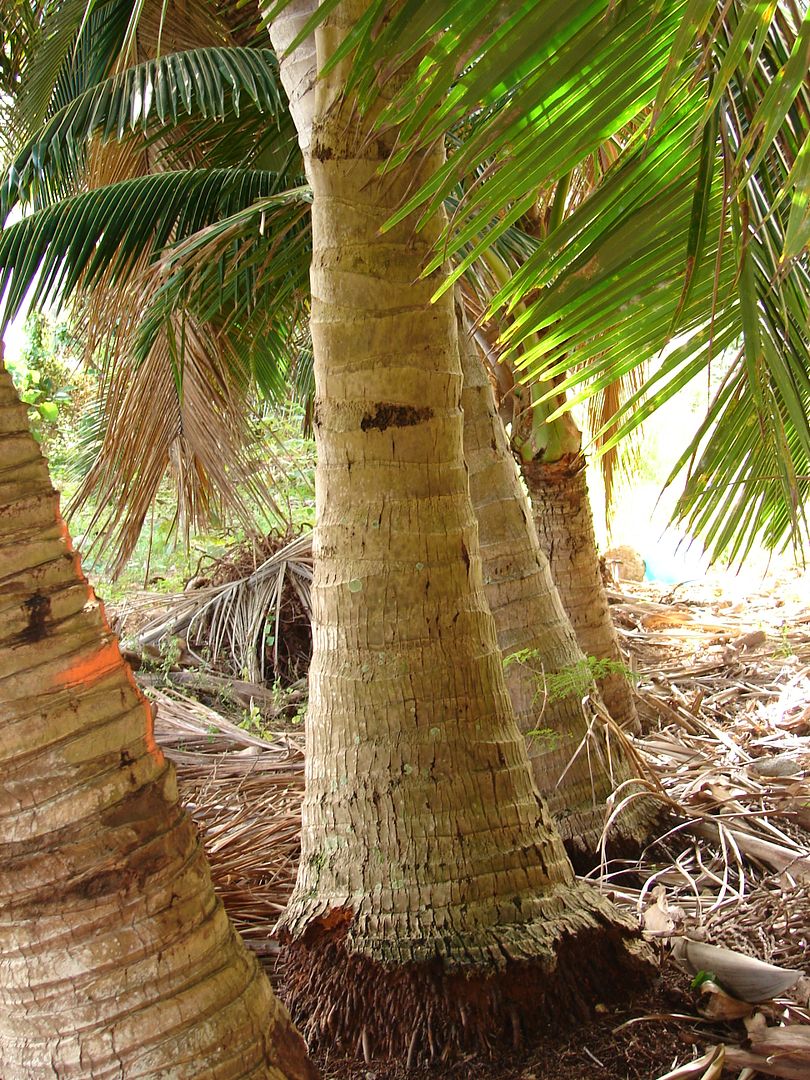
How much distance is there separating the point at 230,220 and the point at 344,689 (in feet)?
4.60

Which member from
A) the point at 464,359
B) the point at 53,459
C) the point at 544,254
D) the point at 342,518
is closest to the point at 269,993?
the point at 342,518

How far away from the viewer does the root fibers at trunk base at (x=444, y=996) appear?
1.83 metres

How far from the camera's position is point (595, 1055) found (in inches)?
71.2

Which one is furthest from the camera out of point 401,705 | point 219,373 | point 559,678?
point 219,373

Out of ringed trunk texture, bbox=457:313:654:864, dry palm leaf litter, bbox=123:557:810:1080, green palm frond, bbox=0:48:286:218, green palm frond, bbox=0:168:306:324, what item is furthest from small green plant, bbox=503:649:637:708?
green palm frond, bbox=0:48:286:218

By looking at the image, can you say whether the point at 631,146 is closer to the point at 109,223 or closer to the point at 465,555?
the point at 465,555

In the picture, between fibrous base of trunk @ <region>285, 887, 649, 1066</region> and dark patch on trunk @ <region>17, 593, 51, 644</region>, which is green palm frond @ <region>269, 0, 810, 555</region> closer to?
dark patch on trunk @ <region>17, 593, 51, 644</region>

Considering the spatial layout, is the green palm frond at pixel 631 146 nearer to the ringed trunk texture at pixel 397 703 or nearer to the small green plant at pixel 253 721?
the ringed trunk texture at pixel 397 703

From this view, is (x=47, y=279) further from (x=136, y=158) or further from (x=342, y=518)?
(x=342, y=518)

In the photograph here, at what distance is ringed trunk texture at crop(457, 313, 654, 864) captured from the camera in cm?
267

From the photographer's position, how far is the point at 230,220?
8.95ft

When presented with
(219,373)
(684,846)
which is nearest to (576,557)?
(684,846)

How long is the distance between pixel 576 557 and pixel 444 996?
2069mm

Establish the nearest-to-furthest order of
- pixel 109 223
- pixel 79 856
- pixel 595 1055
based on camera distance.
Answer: pixel 79 856
pixel 595 1055
pixel 109 223
